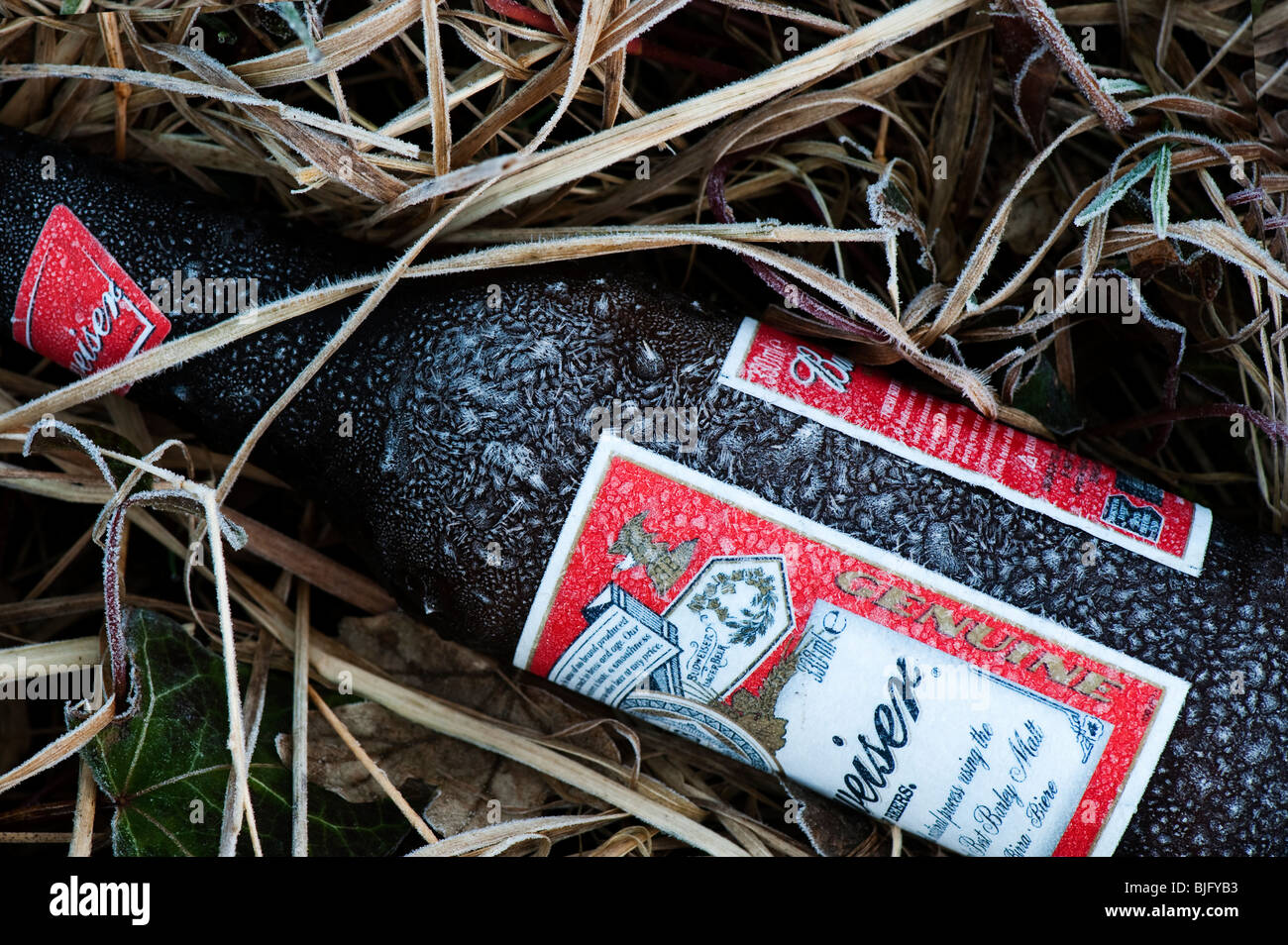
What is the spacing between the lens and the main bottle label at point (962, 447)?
3.43ft

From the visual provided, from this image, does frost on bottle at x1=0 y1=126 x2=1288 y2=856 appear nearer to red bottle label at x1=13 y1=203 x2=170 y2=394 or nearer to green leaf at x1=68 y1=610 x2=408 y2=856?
red bottle label at x1=13 y1=203 x2=170 y2=394

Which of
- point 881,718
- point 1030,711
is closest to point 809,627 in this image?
point 881,718

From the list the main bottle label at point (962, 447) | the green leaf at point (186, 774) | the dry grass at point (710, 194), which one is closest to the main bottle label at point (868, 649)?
the main bottle label at point (962, 447)

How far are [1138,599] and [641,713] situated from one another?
1.80 ft

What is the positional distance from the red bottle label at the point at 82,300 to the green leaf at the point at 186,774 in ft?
1.04

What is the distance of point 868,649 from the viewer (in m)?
1.03

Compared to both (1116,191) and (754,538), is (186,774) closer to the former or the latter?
(754,538)

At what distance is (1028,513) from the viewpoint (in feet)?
3.45

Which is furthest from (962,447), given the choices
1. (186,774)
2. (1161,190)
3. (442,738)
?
(186,774)

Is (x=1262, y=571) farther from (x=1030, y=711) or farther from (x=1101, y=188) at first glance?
(x=1101, y=188)

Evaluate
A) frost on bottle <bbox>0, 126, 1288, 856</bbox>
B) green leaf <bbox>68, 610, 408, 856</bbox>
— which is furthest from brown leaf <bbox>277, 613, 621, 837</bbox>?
frost on bottle <bbox>0, 126, 1288, 856</bbox>

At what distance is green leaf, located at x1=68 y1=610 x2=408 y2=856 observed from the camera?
3.53 ft

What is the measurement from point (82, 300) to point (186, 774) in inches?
20.6

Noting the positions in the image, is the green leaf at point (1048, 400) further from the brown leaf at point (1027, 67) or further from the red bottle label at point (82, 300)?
the red bottle label at point (82, 300)
